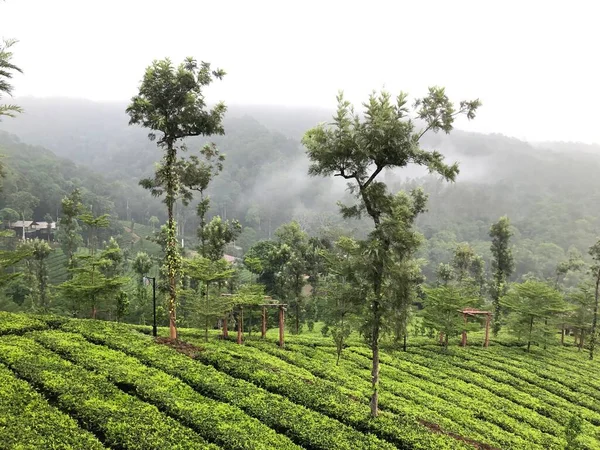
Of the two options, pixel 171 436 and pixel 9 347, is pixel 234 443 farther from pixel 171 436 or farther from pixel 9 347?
pixel 9 347

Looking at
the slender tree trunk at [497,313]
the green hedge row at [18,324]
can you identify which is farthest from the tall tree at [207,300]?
the slender tree trunk at [497,313]

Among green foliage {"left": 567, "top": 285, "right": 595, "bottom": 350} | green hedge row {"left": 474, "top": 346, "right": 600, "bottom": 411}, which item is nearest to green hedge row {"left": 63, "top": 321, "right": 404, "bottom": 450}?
green hedge row {"left": 474, "top": 346, "right": 600, "bottom": 411}

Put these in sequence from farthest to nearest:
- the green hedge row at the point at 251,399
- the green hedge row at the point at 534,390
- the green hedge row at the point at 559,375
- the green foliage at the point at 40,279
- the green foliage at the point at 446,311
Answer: the green foliage at the point at 40,279
the green foliage at the point at 446,311
the green hedge row at the point at 559,375
the green hedge row at the point at 534,390
the green hedge row at the point at 251,399

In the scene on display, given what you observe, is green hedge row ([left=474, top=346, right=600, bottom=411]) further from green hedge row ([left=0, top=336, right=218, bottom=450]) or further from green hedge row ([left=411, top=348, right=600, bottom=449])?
green hedge row ([left=0, top=336, right=218, bottom=450])

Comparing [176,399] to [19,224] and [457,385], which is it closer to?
[457,385]

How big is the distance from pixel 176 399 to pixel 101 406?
248 centimetres

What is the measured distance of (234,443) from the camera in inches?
482

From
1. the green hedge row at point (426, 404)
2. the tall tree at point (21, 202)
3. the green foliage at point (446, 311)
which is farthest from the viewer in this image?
the tall tree at point (21, 202)

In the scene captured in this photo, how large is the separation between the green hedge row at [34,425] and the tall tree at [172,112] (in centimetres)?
908

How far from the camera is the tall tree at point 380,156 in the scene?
1416cm

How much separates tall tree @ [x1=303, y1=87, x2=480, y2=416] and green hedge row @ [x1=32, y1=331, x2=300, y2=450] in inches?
192

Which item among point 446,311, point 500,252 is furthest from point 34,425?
point 500,252

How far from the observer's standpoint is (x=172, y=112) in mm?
21281

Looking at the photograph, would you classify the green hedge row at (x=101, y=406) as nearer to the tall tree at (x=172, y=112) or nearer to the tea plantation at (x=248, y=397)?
the tea plantation at (x=248, y=397)
